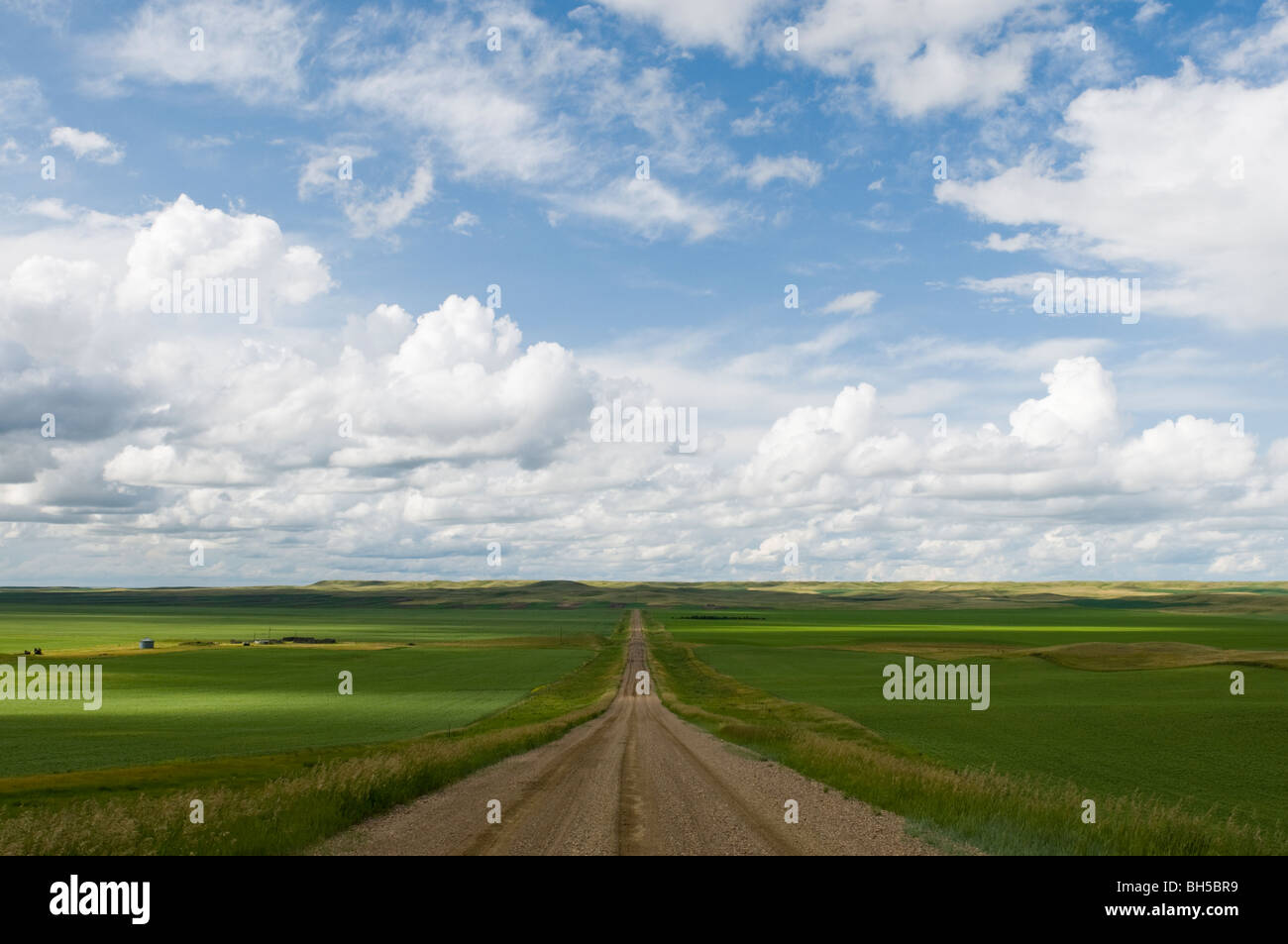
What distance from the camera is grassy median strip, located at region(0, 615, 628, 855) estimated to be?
56.4 feet

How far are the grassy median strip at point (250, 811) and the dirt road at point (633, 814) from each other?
83 cm

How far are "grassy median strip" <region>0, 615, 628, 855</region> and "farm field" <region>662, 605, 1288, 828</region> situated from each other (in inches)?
819

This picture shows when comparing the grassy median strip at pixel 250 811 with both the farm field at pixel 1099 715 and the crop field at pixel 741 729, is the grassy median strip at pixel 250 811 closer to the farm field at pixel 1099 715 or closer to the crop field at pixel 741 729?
the crop field at pixel 741 729

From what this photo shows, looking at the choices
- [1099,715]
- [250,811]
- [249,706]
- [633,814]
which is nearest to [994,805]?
[633,814]

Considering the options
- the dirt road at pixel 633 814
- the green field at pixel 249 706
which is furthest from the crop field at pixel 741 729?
the dirt road at pixel 633 814

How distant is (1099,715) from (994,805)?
34.0 meters

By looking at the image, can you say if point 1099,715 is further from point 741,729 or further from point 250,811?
point 250,811

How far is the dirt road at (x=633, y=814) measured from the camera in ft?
57.0

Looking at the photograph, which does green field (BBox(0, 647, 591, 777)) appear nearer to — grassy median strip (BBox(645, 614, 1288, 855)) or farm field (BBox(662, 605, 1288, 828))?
grassy median strip (BBox(645, 614, 1288, 855))
